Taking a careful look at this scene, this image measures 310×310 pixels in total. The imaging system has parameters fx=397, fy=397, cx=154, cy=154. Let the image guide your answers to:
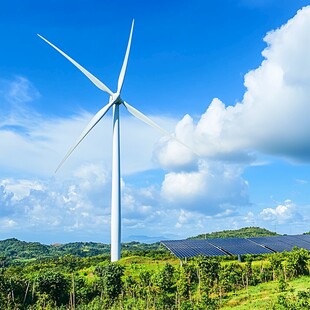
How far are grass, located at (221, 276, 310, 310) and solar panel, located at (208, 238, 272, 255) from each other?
10.2m

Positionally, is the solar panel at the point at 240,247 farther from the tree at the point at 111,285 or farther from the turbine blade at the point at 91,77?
the turbine blade at the point at 91,77

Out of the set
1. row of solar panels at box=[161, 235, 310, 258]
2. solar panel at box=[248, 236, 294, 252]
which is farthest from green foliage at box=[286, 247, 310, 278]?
solar panel at box=[248, 236, 294, 252]

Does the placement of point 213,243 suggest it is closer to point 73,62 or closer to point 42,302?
point 42,302

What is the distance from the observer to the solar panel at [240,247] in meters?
63.8

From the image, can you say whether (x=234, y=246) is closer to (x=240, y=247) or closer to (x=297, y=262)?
(x=240, y=247)

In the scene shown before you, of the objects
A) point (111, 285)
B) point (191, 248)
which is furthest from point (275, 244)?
point (111, 285)

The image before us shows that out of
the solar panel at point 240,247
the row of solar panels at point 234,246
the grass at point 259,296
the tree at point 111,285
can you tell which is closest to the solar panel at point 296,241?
the row of solar panels at point 234,246

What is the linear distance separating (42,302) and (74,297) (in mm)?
4485

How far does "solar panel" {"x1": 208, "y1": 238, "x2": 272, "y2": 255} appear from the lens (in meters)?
63.8

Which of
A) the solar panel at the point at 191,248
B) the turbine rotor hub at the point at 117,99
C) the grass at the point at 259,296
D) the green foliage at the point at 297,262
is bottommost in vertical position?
the grass at the point at 259,296

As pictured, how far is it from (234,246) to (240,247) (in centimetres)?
112

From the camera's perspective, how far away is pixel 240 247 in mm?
67438

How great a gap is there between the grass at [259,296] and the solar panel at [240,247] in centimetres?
1017

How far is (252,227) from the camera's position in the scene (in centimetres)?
19275
